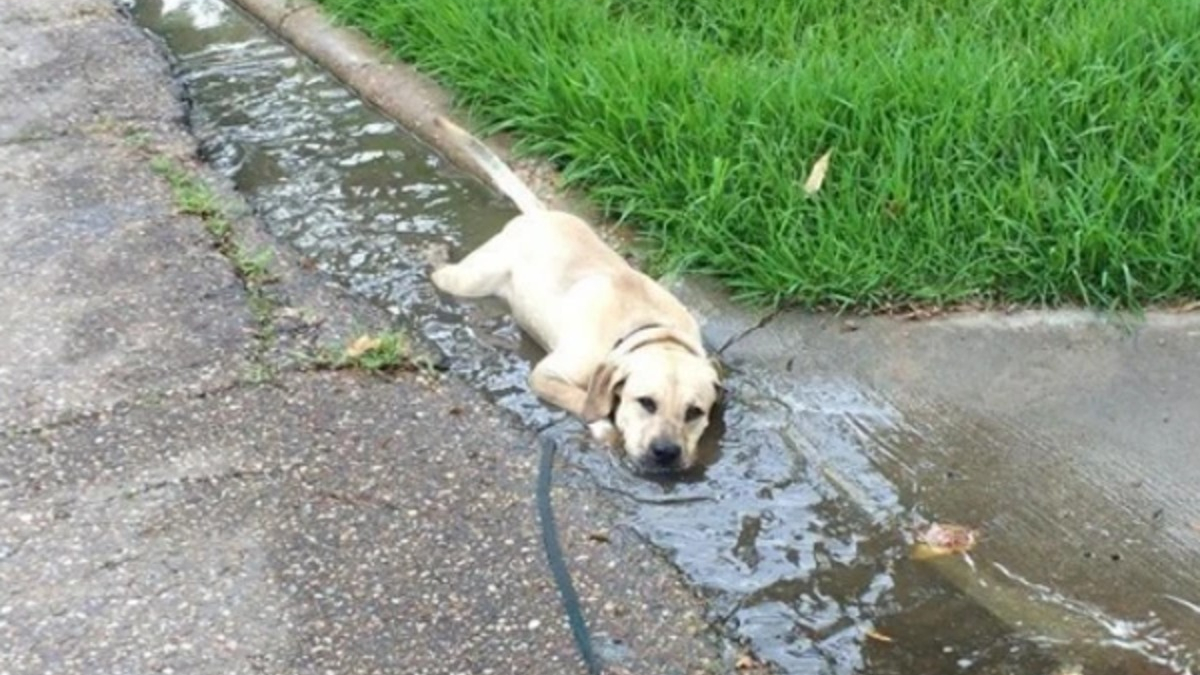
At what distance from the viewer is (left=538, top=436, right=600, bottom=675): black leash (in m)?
4.00

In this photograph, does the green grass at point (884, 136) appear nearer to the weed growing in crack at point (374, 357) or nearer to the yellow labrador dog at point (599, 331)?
the yellow labrador dog at point (599, 331)

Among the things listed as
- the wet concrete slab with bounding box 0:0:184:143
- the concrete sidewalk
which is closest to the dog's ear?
the concrete sidewalk

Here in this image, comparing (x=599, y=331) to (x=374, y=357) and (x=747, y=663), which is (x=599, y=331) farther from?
(x=747, y=663)

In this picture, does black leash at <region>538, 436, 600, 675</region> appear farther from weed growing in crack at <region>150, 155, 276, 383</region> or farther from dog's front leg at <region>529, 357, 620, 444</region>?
weed growing in crack at <region>150, 155, 276, 383</region>

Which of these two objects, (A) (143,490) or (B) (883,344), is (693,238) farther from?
(A) (143,490)

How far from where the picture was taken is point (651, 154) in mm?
6184

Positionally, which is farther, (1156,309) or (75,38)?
(75,38)

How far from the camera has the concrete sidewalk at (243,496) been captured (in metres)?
4.03

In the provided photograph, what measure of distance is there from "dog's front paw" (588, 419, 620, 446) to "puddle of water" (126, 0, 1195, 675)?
8 cm

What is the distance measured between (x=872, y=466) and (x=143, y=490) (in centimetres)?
206

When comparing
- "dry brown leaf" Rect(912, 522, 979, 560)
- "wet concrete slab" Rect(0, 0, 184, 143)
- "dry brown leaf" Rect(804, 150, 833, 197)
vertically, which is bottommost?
"wet concrete slab" Rect(0, 0, 184, 143)

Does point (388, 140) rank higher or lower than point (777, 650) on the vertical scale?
lower

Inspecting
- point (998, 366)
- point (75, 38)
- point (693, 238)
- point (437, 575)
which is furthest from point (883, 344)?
point (75, 38)

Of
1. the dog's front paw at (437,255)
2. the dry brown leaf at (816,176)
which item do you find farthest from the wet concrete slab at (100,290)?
the dry brown leaf at (816,176)
